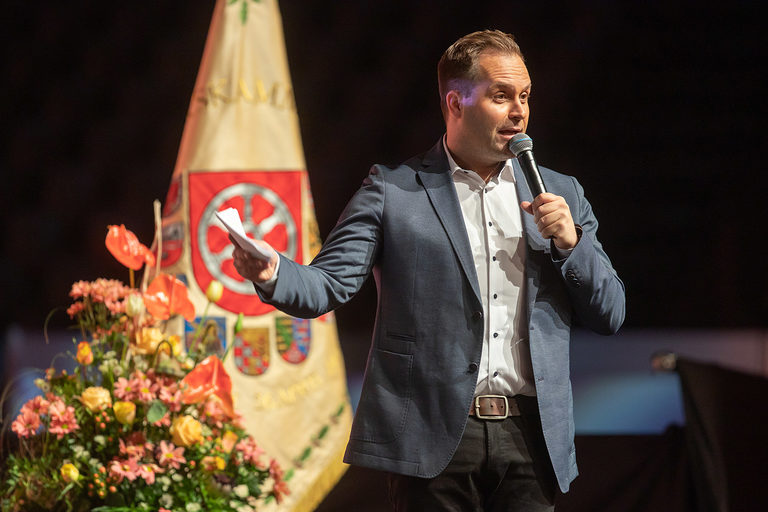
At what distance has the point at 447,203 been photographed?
52.6 inches

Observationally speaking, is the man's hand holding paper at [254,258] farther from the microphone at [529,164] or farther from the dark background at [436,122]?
the dark background at [436,122]

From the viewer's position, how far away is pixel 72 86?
3.24m

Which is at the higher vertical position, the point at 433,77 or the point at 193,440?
the point at 433,77

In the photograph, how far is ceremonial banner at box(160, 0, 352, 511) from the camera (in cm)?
245

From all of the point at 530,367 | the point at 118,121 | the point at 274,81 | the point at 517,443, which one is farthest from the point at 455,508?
the point at 118,121

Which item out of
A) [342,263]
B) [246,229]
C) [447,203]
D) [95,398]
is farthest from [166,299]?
[246,229]

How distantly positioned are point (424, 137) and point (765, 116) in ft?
4.29

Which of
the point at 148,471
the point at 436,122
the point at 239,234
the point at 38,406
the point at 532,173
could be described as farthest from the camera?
the point at 436,122

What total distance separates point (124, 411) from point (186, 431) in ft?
0.38

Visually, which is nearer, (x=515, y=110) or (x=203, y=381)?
(x=515, y=110)

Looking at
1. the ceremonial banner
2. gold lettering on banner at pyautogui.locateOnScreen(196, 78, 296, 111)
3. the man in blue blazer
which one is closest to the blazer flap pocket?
the man in blue blazer

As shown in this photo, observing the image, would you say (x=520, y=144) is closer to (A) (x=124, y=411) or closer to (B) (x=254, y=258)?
(B) (x=254, y=258)

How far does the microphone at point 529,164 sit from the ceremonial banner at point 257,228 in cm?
128

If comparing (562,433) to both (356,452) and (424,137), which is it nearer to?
(356,452)
